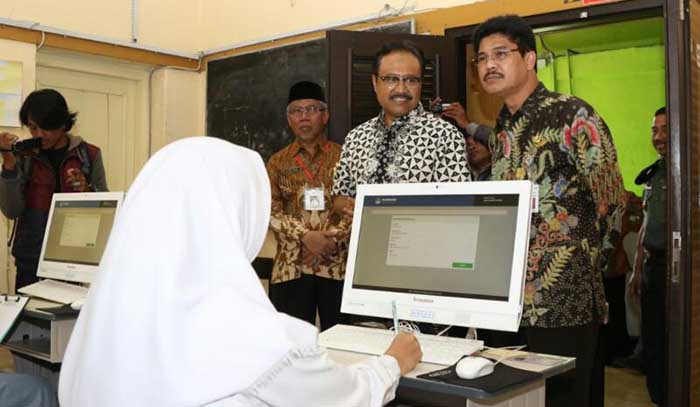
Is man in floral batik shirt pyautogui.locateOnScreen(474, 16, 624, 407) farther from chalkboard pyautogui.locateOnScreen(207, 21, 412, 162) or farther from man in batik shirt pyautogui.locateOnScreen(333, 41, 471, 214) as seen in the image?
chalkboard pyautogui.locateOnScreen(207, 21, 412, 162)

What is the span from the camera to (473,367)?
1.71 meters

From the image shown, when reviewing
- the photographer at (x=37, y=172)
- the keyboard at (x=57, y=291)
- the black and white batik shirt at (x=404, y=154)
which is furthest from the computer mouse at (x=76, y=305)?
the black and white batik shirt at (x=404, y=154)

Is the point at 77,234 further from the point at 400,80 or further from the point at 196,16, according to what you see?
the point at 196,16

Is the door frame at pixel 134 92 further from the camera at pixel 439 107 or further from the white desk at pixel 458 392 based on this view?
the white desk at pixel 458 392

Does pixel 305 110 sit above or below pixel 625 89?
below

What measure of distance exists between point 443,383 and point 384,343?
1.25 ft

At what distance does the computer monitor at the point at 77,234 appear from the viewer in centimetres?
328

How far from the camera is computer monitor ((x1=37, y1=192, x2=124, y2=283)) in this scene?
3.28m

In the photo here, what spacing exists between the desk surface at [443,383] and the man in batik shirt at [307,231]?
138 cm

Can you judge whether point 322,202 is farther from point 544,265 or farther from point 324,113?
point 544,265

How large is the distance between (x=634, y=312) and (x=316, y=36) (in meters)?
2.86

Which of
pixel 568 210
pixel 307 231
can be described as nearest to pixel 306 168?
pixel 307 231

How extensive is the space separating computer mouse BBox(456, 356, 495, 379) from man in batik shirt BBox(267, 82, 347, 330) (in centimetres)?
158

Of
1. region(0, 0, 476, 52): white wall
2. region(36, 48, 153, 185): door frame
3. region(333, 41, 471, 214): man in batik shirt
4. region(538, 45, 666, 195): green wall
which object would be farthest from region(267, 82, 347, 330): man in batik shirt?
region(538, 45, 666, 195): green wall
